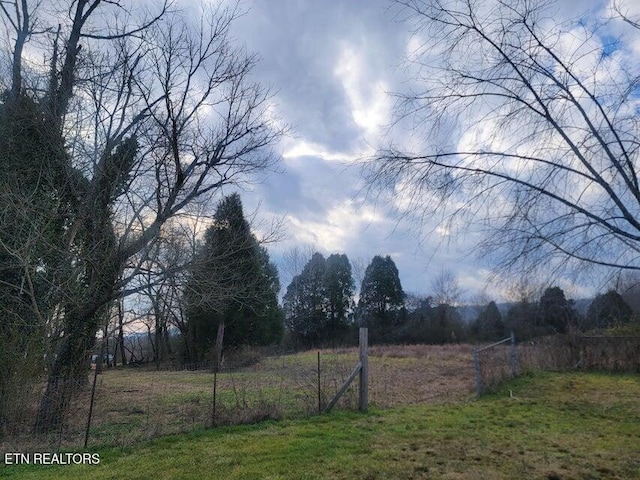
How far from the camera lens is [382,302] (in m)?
42.5

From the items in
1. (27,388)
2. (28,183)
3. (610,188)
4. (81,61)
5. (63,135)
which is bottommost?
(27,388)

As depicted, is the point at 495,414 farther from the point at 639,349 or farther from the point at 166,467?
the point at 639,349

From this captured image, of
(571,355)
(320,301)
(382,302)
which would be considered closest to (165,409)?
(571,355)

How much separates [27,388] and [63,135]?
5.74 metres

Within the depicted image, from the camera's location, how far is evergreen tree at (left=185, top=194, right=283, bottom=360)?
11016 millimetres

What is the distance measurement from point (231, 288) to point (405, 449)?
616cm

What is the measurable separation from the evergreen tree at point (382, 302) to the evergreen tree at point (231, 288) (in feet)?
39.7

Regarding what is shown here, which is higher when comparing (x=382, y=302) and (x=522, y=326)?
(x=382, y=302)

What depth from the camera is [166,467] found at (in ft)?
18.7

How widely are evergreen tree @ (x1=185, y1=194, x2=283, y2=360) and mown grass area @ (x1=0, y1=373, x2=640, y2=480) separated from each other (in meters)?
4.09

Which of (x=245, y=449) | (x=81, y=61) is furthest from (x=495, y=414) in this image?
(x=81, y=61)

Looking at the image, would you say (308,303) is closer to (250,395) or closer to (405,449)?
(250,395)

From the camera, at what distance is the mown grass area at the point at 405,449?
533 cm

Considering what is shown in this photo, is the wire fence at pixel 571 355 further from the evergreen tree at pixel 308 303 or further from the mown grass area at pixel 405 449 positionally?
the evergreen tree at pixel 308 303
